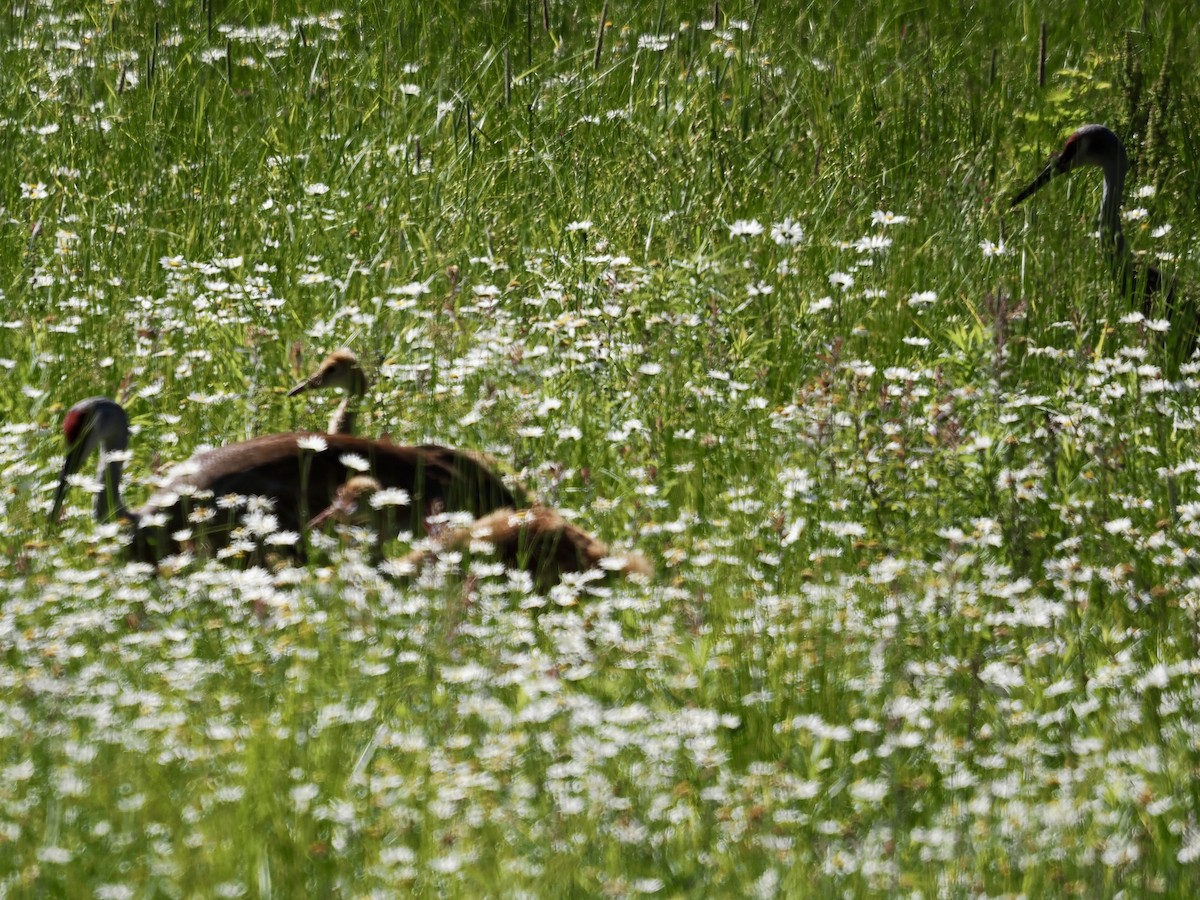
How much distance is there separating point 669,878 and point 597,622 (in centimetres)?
113

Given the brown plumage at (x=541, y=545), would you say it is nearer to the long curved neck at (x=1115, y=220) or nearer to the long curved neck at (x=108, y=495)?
the long curved neck at (x=108, y=495)

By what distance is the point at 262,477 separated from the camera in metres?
4.92

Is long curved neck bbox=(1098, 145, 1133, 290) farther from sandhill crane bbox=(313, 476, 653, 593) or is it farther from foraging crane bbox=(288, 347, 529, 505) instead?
foraging crane bbox=(288, 347, 529, 505)

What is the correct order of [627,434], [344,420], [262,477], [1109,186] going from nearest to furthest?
[262,477] < [627,434] < [344,420] < [1109,186]

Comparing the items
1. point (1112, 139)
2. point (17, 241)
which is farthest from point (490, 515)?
point (1112, 139)

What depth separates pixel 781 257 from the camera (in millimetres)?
6824

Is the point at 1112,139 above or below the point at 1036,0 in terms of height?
below

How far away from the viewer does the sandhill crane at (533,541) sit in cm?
461

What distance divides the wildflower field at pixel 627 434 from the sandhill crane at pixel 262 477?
0.18m

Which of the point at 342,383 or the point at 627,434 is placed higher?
the point at 342,383

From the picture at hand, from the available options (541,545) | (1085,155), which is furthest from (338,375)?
(1085,155)

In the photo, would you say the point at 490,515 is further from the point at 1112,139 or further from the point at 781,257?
the point at 1112,139

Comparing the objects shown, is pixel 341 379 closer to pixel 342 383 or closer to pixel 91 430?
pixel 342 383

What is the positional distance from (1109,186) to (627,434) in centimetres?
313
